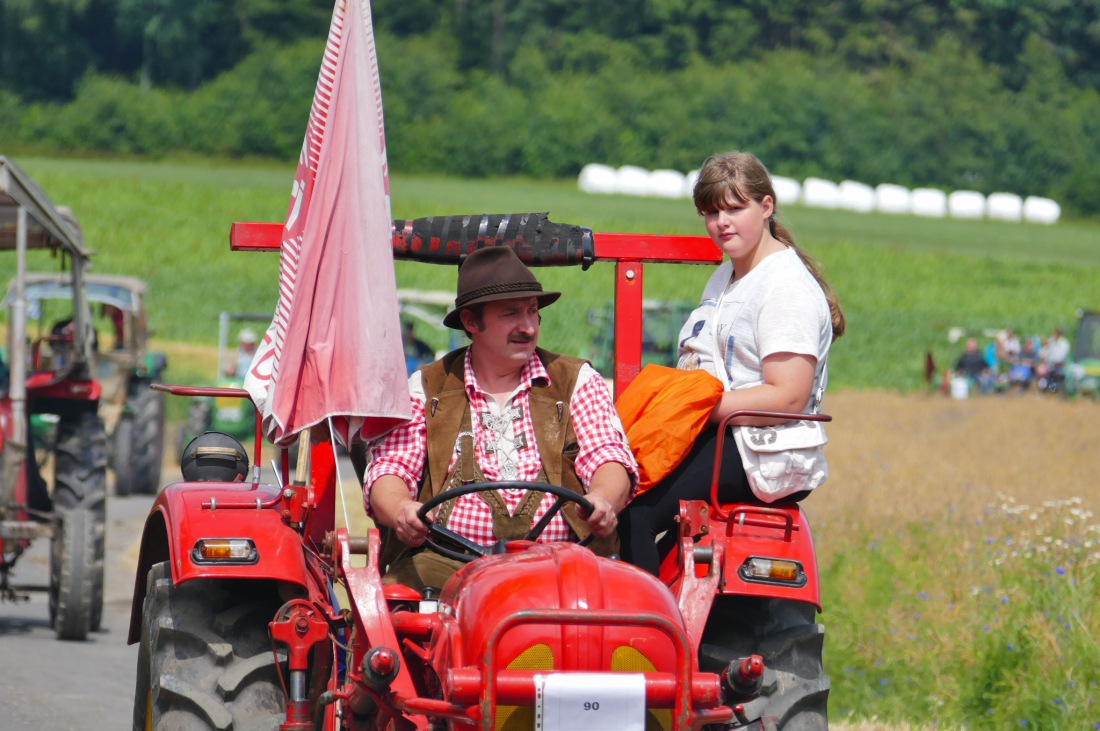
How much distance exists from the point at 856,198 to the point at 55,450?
230 feet

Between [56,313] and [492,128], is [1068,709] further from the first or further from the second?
[492,128]

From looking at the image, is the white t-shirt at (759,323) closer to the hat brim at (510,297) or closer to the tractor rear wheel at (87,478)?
the hat brim at (510,297)

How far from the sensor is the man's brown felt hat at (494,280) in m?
5.08

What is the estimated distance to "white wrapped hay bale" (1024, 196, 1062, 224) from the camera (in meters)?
79.6

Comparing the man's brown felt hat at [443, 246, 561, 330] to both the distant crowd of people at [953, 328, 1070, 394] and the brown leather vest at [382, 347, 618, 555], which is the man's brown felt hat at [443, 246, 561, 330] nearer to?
the brown leather vest at [382, 347, 618, 555]

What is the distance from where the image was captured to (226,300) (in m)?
47.7

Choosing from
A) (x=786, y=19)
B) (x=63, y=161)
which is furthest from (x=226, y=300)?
(x=786, y=19)

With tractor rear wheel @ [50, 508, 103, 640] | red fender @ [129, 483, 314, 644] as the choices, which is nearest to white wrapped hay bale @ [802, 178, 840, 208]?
tractor rear wheel @ [50, 508, 103, 640]

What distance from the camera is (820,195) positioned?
256ft

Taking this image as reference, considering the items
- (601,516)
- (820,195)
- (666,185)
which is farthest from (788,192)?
(601,516)

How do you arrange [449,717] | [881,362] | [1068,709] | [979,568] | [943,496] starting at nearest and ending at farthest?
1. [449,717]
2. [1068,709]
3. [979,568]
4. [943,496]
5. [881,362]

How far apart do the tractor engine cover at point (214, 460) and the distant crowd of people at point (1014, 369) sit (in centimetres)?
3141

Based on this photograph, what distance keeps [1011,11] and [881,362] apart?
5561cm

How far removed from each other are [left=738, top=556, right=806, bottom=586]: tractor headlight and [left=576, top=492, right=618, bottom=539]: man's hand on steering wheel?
1.22ft
